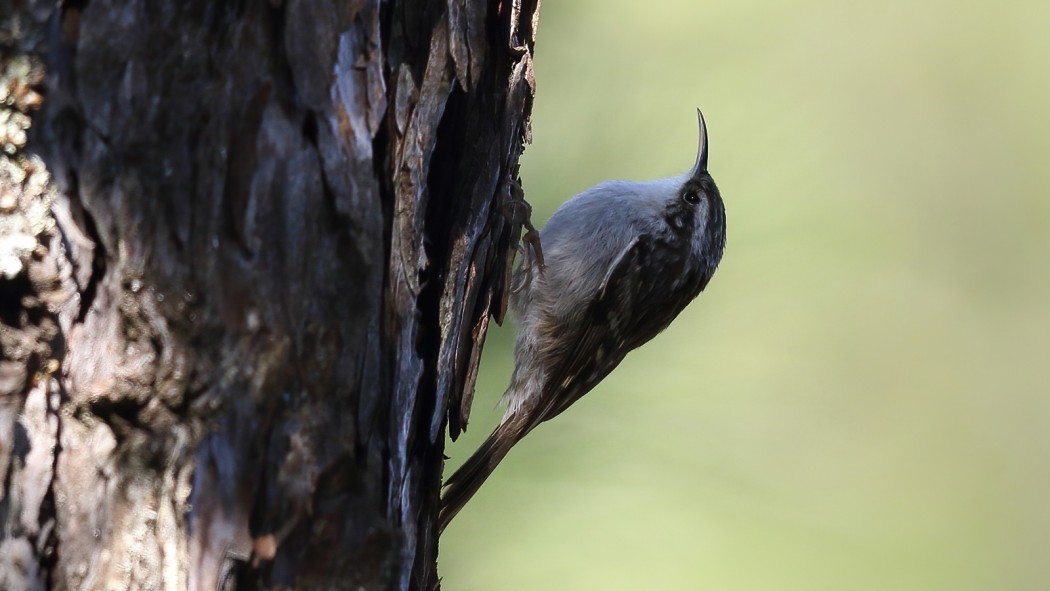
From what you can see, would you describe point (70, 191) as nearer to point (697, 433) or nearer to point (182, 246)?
point (182, 246)

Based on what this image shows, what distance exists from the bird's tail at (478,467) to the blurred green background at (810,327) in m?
0.09

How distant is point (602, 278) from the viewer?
2516 millimetres

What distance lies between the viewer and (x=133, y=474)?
0.89 m

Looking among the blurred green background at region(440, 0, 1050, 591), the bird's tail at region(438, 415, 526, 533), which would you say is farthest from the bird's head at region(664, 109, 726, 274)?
the bird's tail at region(438, 415, 526, 533)

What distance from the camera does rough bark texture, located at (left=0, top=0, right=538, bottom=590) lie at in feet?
2.77

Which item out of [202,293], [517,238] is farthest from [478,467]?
[202,293]

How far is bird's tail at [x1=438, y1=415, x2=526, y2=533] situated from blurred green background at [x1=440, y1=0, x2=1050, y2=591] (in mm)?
88

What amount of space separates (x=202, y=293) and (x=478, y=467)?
1.32m

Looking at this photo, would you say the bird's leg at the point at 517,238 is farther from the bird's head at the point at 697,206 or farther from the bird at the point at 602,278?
the bird's head at the point at 697,206

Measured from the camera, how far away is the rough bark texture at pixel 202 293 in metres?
0.85

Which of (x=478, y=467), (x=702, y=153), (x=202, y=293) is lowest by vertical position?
(x=478, y=467)

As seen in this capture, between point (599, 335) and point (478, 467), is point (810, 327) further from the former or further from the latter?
point (478, 467)

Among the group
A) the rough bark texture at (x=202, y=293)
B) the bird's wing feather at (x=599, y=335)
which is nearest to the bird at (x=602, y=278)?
the bird's wing feather at (x=599, y=335)

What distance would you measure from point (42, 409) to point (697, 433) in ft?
6.11
